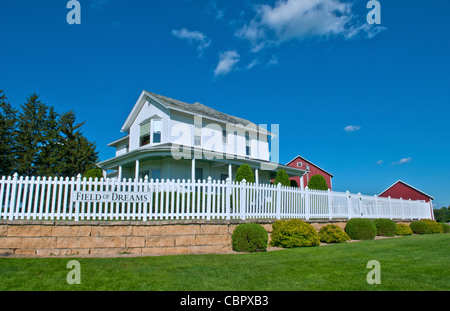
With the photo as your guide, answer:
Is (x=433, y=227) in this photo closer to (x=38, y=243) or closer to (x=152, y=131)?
(x=152, y=131)

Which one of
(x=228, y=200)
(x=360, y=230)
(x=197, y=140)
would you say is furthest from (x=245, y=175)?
(x=228, y=200)

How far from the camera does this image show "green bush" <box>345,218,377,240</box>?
→ 1244cm

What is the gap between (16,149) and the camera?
108 ft

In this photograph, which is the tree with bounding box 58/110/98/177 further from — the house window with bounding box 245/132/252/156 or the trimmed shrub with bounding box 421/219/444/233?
the trimmed shrub with bounding box 421/219/444/233

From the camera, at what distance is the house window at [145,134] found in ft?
66.0

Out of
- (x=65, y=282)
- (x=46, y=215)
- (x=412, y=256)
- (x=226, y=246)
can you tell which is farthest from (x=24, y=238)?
(x=412, y=256)

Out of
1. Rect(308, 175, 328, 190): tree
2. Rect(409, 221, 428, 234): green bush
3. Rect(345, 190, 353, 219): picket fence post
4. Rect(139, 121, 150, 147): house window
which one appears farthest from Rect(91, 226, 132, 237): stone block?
Rect(409, 221, 428, 234): green bush

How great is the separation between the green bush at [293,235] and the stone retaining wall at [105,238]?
197 cm

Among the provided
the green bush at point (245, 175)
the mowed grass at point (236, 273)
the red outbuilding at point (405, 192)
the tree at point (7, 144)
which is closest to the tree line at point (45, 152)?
the tree at point (7, 144)

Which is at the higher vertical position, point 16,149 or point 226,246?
point 16,149

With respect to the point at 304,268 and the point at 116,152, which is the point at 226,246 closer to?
the point at 304,268

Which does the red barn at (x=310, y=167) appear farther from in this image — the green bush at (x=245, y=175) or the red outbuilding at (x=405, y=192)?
the green bush at (x=245, y=175)

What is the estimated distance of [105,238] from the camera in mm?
→ 7879
